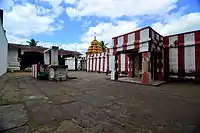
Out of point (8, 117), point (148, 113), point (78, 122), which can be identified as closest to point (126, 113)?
point (148, 113)

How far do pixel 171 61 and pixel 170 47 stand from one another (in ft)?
3.06

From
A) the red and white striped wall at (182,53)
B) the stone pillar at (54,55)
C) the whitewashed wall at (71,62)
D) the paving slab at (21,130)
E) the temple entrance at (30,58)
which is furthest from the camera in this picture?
the whitewashed wall at (71,62)

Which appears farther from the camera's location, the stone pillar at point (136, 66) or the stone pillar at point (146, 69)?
the stone pillar at point (136, 66)

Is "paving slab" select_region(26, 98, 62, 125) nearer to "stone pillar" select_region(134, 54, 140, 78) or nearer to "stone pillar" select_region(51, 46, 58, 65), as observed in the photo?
"stone pillar" select_region(51, 46, 58, 65)

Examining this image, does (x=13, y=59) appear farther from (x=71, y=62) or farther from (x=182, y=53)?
(x=182, y=53)

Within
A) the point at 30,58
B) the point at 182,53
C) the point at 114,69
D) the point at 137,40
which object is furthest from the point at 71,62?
the point at 182,53

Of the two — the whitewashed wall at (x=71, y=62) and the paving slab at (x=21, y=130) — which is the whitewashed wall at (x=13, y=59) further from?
the paving slab at (x=21, y=130)

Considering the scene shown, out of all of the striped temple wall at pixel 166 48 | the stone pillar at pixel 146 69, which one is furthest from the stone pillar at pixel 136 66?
the stone pillar at pixel 146 69

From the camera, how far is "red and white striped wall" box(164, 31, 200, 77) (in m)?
7.88

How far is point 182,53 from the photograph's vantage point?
27.6ft

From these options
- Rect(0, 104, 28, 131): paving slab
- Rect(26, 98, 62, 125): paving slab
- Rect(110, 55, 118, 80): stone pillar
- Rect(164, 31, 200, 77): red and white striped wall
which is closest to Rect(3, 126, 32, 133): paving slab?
Rect(0, 104, 28, 131): paving slab

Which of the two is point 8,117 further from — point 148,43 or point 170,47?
point 170,47

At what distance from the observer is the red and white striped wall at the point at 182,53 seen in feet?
25.8

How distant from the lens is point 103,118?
241 cm
